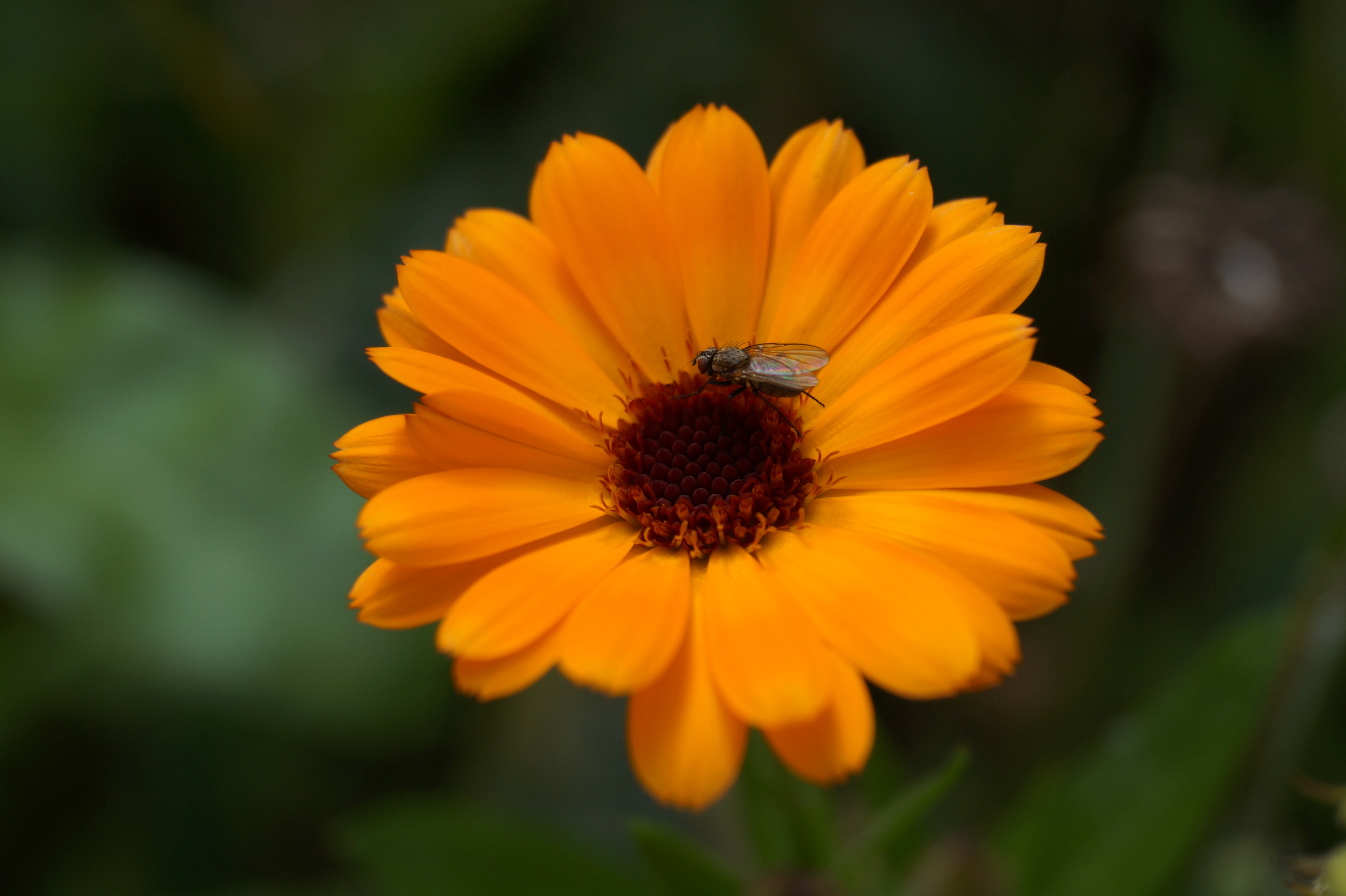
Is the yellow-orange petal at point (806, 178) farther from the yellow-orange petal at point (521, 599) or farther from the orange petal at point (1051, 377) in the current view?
the yellow-orange petal at point (521, 599)

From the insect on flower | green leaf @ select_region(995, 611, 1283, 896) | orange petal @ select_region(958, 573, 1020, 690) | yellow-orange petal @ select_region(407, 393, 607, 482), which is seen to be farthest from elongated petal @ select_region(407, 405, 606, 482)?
green leaf @ select_region(995, 611, 1283, 896)

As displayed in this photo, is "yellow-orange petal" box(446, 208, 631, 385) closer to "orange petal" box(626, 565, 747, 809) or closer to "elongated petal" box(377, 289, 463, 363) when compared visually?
"elongated petal" box(377, 289, 463, 363)

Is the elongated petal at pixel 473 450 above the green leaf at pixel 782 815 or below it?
above

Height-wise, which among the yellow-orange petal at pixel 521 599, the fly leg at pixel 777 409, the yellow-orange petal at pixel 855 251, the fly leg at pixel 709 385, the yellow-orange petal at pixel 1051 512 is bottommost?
the yellow-orange petal at pixel 521 599

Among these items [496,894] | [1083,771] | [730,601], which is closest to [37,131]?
[496,894]

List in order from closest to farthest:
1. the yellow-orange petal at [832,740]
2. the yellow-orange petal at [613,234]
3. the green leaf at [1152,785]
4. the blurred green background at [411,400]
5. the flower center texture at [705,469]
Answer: the yellow-orange petal at [832,740] < the yellow-orange petal at [613,234] < the flower center texture at [705,469] < the green leaf at [1152,785] < the blurred green background at [411,400]

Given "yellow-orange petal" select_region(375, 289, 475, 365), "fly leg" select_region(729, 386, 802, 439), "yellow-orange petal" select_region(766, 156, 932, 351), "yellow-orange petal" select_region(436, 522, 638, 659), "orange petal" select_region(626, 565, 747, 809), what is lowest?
"orange petal" select_region(626, 565, 747, 809)

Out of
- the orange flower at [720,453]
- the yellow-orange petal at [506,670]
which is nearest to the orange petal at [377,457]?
the orange flower at [720,453]
